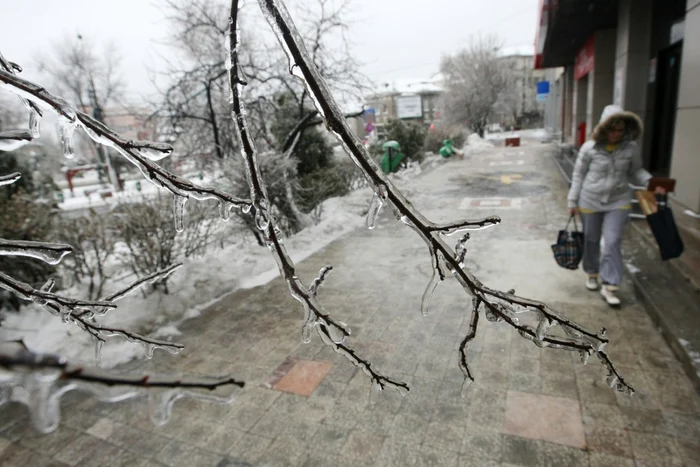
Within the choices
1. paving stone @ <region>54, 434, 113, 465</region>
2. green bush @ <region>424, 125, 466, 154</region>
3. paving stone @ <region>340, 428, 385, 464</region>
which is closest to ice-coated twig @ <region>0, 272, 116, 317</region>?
paving stone @ <region>340, 428, 385, 464</region>

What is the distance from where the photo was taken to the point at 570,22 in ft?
39.2

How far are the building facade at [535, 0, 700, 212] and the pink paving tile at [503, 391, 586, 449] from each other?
458 centimetres

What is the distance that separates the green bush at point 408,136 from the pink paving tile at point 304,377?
57.7 feet

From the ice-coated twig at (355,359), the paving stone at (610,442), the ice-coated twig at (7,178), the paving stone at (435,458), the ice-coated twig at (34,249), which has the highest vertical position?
the ice-coated twig at (7,178)

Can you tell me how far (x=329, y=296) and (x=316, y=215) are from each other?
13.6 ft

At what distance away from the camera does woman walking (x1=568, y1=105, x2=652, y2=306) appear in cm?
410

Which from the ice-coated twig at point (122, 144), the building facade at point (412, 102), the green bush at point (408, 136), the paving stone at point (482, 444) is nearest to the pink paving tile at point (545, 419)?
the paving stone at point (482, 444)

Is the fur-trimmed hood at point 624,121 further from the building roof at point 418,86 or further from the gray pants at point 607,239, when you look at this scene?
the building roof at point 418,86

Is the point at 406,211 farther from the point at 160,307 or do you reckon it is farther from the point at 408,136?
the point at 408,136

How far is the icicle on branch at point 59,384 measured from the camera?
612 mm

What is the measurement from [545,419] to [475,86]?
39.6 meters

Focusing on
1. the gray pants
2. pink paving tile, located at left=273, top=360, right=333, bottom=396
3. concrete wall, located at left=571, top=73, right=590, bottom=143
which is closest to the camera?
pink paving tile, located at left=273, top=360, right=333, bottom=396

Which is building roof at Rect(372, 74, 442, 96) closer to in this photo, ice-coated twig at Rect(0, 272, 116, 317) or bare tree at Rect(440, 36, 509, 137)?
bare tree at Rect(440, 36, 509, 137)

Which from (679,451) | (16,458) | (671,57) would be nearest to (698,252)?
(679,451)
